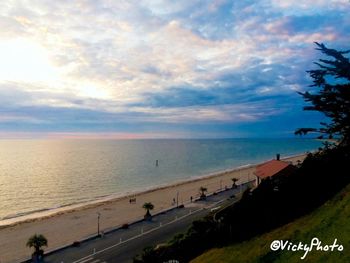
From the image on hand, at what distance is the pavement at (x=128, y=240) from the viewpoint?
3170cm

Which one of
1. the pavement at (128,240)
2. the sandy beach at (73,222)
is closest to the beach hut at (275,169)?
the pavement at (128,240)

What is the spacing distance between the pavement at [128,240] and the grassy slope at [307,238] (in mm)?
8308

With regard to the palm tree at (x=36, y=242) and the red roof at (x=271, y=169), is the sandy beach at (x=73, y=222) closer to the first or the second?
the palm tree at (x=36, y=242)

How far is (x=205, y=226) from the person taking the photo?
21.4 meters

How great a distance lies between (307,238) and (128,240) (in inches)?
1016

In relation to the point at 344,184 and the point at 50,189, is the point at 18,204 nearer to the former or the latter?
the point at 50,189

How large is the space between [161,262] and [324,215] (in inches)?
399

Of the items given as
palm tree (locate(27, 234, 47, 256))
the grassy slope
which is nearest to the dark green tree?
the grassy slope

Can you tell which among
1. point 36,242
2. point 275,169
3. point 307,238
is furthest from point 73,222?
point 307,238

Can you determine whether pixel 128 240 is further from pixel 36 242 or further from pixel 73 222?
pixel 73 222

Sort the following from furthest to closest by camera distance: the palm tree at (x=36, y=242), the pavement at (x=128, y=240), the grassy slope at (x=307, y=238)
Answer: the pavement at (x=128, y=240) < the palm tree at (x=36, y=242) < the grassy slope at (x=307, y=238)

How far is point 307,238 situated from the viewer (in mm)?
14484

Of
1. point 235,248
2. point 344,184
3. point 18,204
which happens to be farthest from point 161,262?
point 18,204

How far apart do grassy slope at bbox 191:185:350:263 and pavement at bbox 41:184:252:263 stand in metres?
8.31
